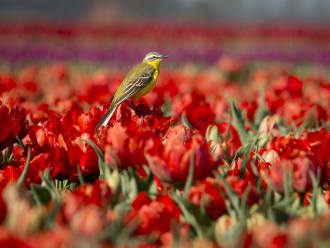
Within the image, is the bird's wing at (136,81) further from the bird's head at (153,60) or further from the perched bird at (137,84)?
the bird's head at (153,60)

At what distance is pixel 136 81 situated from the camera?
2174 millimetres

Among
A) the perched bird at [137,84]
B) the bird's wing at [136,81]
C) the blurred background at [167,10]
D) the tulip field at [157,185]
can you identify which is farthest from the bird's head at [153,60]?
the blurred background at [167,10]

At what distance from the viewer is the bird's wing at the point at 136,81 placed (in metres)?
2.00

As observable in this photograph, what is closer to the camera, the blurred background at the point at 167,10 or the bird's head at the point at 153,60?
the bird's head at the point at 153,60

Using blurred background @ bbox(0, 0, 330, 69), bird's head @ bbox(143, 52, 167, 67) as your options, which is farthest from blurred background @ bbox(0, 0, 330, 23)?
bird's head @ bbox(143, 52, 167, 67)

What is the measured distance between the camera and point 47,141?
1431 millimetres

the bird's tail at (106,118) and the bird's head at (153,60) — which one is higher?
the bird's tail at (106,118)

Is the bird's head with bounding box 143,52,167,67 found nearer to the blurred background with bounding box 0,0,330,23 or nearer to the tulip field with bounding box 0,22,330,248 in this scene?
the tulip field with bounding box 0,22,330,248

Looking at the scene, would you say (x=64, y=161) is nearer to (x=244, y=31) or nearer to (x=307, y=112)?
(x=307, y=112)

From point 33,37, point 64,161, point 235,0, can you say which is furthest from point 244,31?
point 235,0

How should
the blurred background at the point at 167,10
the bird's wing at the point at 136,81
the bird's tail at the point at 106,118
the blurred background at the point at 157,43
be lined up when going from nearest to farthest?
the bird's tail at the point at 106,118 → the bird's wing at the point at 136,81 → the blurred background at the point at 157,43 → the blurred background at the point at 167,10

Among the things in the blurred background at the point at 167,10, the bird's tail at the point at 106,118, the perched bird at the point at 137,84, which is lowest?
the blurred background at the point at 167,10

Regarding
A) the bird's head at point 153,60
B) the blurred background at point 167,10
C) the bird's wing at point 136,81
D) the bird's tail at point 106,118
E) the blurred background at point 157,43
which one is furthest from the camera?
the blurred background at point 167,10

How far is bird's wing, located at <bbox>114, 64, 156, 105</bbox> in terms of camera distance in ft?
6.57
